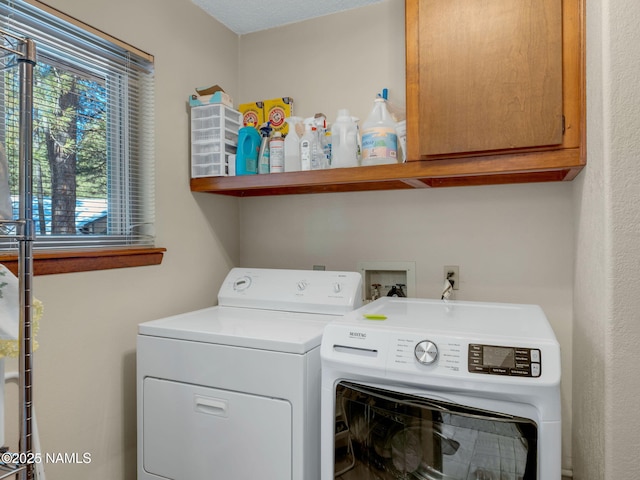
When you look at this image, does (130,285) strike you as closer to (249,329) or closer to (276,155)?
(249,329)

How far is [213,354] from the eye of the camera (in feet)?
4.72

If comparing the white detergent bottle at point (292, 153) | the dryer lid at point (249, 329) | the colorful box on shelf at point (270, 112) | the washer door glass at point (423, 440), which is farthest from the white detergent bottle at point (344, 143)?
the washer door glass at point (423, 440)

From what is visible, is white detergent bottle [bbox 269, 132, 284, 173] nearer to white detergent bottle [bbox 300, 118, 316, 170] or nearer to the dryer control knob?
white detergent bottle [bbox 300, 118, 316, 170]

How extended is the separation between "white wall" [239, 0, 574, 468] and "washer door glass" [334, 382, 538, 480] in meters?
0.79

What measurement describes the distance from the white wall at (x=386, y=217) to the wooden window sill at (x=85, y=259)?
71cm

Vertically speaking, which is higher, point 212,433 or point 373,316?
point 373,316

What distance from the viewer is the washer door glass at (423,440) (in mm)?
1103

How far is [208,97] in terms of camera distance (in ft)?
6.28

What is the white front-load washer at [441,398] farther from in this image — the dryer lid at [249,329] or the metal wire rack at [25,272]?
the metal wire rack at [25,272]

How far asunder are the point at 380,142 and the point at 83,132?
1.12m

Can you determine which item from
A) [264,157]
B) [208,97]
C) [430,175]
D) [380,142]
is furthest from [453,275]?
[208,97]

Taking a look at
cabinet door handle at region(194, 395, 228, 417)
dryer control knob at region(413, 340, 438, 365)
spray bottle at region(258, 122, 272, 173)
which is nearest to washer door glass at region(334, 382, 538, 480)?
dryer control knob at region(413, 340, 438, 365)

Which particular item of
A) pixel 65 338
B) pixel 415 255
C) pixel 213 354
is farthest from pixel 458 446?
pixel 65 338

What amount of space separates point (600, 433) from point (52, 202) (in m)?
1.85
